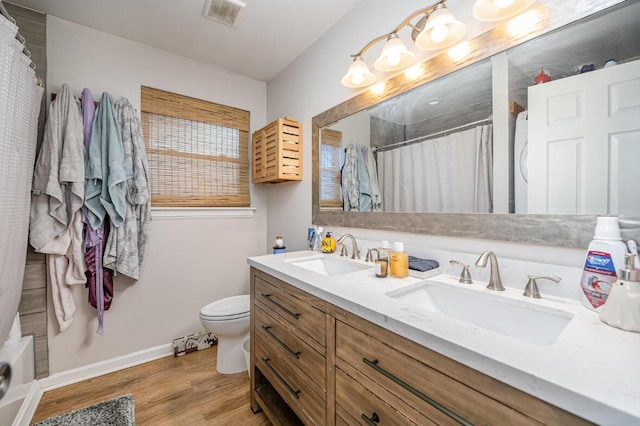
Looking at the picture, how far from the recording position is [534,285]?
87cm

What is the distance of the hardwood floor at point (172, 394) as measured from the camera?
1513mm

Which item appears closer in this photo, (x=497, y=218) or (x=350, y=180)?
(x=497, y=218)

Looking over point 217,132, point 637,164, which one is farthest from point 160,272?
point 637,164

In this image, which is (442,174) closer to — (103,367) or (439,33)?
(439,33)

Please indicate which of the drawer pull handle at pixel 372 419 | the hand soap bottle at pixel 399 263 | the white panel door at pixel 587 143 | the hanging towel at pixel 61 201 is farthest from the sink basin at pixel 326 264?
the hanging towel at pixel 61 201

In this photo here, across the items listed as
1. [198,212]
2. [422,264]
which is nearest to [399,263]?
[422,264]

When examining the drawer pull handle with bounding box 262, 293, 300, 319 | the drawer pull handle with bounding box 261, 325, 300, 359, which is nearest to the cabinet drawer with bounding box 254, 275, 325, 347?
the drawer pull handle with bounding box 262, 293, 300, 319

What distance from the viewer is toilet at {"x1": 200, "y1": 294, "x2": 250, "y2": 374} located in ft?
5.86

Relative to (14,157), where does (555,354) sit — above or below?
below

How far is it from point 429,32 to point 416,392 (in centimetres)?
132

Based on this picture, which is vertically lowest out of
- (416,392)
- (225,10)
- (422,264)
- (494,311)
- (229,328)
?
(229,328)

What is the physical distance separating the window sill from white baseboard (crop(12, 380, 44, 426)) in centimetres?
124

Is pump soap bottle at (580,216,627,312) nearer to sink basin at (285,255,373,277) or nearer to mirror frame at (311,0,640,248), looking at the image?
mirror frame at (311,0,640,248)

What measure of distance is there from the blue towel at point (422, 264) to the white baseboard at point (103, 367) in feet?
6.97
